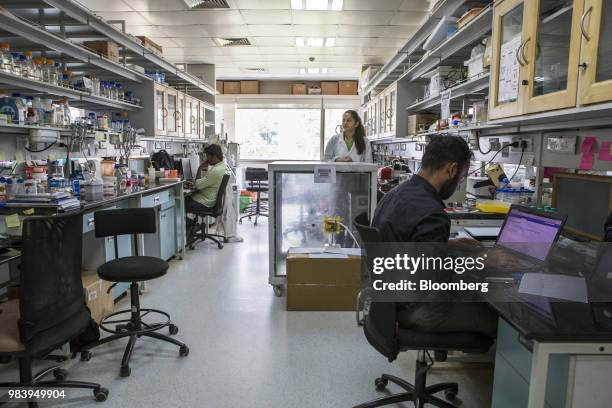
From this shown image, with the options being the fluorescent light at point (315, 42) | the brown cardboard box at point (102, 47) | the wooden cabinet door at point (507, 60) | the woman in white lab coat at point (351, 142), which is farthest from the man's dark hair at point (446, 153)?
the fluorescent light at point (315, 42)

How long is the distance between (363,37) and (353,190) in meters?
3.26

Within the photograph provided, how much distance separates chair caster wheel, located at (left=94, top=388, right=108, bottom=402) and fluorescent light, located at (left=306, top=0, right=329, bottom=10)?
4077 millimetres

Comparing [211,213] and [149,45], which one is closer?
[149,45]

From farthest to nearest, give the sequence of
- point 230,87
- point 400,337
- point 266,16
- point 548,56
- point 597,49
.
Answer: point 230,87, point 266,16, point 548,56, point 400,337, point 597,49

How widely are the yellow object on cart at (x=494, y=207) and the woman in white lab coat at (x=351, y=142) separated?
65.8 inches

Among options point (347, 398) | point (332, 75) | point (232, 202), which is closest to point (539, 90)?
point (347, 398)

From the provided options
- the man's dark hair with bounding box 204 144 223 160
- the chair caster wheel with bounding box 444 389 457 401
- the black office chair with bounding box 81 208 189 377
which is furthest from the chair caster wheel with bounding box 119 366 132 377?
the man's dark hair with bounding box 204 144 223 160

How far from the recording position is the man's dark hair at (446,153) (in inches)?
68.6

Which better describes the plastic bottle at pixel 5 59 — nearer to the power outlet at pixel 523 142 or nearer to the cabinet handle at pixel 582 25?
the cabinet handle at pixel 582 25

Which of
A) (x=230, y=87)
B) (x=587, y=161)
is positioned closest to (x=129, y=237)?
(x=587, y=161)

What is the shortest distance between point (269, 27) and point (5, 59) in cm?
344

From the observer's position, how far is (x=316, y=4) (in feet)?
15.2

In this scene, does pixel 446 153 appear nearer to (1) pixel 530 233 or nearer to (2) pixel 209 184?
(1) pixel 530 233

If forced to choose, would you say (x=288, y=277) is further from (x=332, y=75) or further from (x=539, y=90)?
(x=332, y=75)
